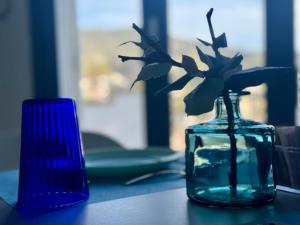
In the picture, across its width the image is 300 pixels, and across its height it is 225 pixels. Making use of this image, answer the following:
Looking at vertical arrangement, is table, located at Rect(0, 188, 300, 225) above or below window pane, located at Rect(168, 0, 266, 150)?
below

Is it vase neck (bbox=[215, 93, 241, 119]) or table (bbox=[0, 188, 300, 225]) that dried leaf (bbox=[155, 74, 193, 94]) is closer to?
vase neck (bbox=[215, 93, 241, 119])

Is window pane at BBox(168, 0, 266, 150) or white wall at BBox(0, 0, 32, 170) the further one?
white wall at BBox(0, 0, 32, 170)

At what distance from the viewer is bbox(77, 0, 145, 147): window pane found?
254 cm

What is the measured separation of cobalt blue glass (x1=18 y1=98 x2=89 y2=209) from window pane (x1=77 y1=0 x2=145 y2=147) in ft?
5.82

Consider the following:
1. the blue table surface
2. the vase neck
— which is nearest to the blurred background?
the blue table surface

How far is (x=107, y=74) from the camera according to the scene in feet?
8.85

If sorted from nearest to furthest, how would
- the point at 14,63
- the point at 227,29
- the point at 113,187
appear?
the point at 113,187 < the point at 227,29 < the point at 14,63

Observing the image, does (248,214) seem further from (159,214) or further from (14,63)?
(14,63)

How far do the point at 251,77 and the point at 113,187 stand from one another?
0.33 metres

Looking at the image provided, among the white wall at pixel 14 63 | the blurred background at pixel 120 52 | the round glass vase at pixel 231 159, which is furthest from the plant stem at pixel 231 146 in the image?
the white wall at pixel 14 63

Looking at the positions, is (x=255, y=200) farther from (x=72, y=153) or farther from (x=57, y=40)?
(x=57, y=40)

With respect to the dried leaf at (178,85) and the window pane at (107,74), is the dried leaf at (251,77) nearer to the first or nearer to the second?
the dried leaf at (178,85)

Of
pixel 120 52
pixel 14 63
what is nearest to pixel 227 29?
pixel 120 52

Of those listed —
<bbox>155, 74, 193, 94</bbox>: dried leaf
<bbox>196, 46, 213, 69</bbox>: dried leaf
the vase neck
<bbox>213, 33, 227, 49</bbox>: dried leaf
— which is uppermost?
<bbox>213, 33, 227, 49</bbox>: dried leaf
